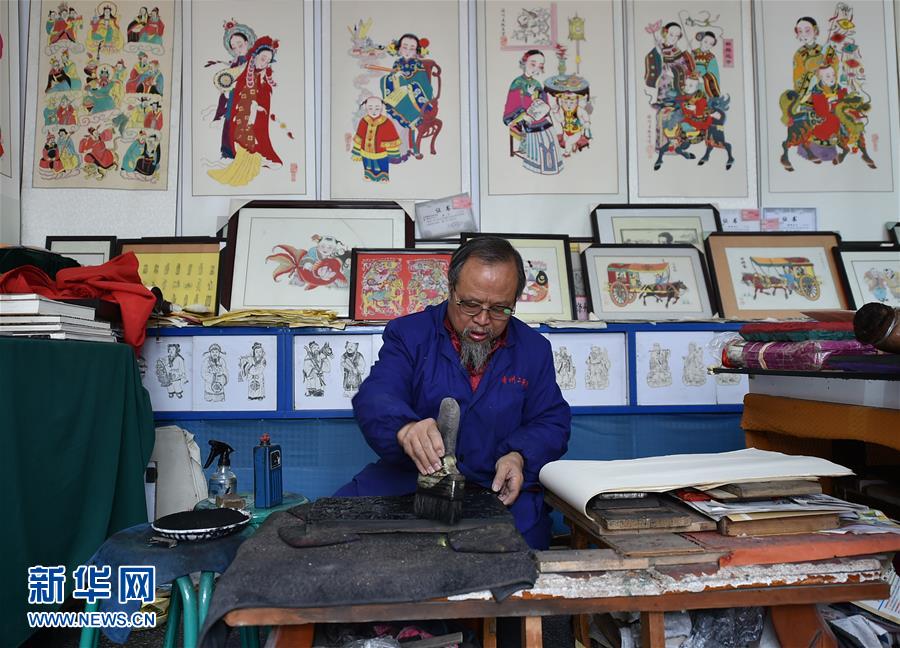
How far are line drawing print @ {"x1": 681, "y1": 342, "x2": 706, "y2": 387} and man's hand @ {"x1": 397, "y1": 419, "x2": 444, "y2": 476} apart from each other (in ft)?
7.45

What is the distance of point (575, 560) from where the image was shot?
45.7 inches

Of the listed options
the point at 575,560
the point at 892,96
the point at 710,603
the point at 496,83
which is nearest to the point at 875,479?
the point at 710,603

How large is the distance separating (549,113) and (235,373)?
2.52 m

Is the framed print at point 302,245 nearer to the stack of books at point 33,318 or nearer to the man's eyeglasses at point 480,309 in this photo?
the stack of books at point 33,318

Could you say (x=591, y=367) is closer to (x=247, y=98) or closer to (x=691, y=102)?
(x=691, y=102)

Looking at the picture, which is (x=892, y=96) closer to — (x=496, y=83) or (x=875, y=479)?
(x=496, y=83)

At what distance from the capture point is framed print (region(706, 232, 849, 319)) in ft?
12.0

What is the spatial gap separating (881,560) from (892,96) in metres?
4.11

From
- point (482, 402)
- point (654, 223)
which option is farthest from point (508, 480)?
point (654, 223)

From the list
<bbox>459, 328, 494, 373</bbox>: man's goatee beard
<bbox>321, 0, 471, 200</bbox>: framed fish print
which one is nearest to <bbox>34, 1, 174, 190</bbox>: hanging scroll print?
<bbox>321, 0, 471, 200</bbox>: framed fish print

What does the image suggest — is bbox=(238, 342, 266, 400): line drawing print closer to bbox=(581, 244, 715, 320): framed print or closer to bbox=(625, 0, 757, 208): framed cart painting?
bbox=(581, 244, 715, 320): framed print

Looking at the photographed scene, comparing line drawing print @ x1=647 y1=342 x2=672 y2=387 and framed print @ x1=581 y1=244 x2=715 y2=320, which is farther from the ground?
framed print @ x1=581 y1=244 x2=715 y2=320

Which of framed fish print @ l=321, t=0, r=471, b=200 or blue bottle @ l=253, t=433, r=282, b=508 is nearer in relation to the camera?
blue bottle @ l=253, t=433, r=282, b=508

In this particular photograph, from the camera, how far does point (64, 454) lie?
2.27 meters
